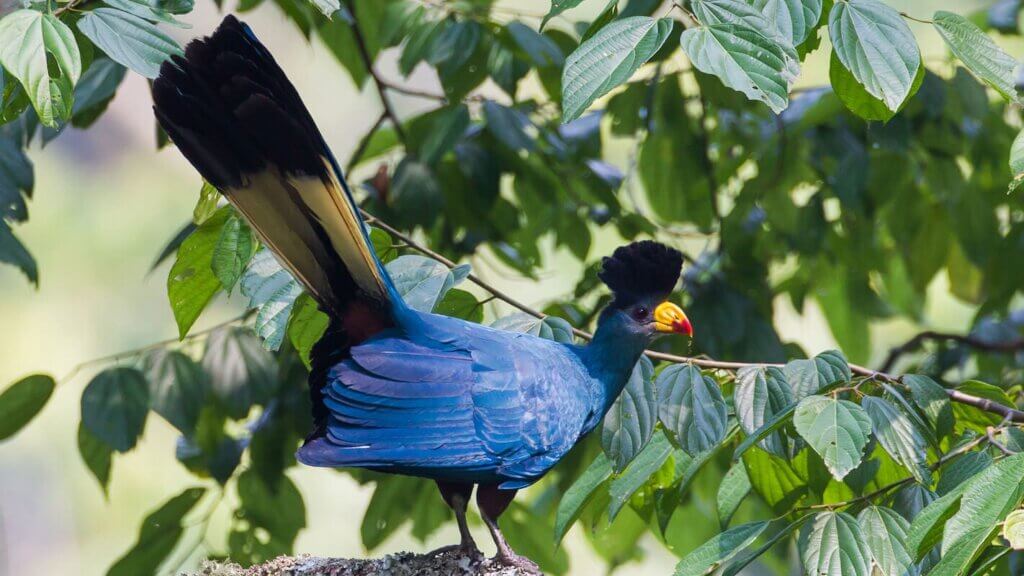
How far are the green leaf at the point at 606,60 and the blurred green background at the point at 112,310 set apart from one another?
498 centimetres

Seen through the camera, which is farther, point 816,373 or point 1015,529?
point 816,373

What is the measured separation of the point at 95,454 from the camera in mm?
3613

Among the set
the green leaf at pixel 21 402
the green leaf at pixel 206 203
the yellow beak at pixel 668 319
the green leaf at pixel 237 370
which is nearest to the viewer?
the green leaf at pixel 206 203

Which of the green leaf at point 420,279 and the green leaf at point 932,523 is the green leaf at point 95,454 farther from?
the green leaf at point 932,523

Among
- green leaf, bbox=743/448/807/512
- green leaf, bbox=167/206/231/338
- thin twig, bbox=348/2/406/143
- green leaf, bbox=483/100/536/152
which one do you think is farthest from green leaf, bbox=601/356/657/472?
thin twig, bbox=348/2/406/143

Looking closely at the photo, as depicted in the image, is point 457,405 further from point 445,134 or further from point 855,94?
point 445,134

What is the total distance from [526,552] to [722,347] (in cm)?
99

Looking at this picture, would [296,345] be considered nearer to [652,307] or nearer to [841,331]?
[652,307]

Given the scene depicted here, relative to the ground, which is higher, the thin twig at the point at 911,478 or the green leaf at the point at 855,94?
the green leaf at the point at 855,94

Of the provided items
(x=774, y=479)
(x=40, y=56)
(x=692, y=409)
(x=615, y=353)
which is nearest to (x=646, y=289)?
(x=615, y=353)

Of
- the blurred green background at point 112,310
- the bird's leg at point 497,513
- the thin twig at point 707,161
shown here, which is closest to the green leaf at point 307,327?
the bird's leg at point 497,513

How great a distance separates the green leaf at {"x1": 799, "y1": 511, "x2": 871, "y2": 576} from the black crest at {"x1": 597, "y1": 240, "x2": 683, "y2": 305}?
2.30 ft

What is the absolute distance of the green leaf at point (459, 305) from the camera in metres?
2.77

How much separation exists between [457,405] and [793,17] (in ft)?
3.39
